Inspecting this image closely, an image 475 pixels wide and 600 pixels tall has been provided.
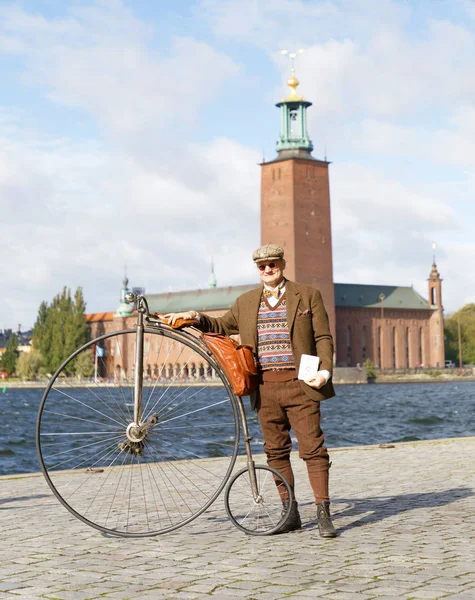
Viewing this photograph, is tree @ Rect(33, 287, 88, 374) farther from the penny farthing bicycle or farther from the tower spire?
the penny farthing bicycle

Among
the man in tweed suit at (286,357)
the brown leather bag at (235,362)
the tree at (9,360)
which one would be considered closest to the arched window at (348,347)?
the tree at (9,360)

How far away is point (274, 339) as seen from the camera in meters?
6.14

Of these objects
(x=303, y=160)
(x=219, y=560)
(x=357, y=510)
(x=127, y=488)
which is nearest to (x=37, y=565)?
(x=219, y=560)

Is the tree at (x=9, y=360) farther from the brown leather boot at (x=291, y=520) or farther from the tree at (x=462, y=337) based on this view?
the brown leather boot at (x=291, y=520)

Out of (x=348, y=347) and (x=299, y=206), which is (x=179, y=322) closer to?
(x=299, y=206)

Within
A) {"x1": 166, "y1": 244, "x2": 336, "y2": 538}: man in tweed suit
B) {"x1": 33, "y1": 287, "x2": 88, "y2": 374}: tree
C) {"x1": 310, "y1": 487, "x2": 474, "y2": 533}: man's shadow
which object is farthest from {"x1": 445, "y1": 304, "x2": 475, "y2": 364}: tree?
{"x1": 166, "y1": 244, "x2": 336, "y2": 538}: man in tweed suit

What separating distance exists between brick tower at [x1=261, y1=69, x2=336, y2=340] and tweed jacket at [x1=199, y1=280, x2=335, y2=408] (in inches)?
3366

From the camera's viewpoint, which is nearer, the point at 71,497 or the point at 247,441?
the point at 247,441

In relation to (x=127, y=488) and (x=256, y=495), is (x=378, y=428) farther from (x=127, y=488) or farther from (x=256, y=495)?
(x=256, y=495)

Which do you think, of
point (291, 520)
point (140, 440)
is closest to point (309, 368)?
point (291, 520)

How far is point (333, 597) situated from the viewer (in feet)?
13.8

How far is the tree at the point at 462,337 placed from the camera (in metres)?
123

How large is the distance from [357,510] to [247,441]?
1.20 m

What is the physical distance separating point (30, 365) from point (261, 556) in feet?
317
